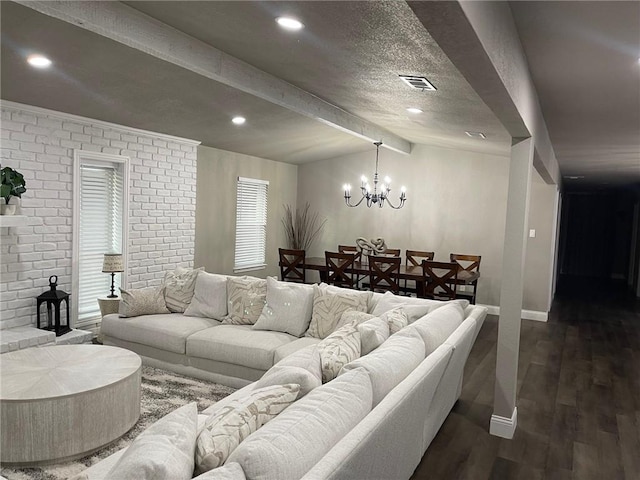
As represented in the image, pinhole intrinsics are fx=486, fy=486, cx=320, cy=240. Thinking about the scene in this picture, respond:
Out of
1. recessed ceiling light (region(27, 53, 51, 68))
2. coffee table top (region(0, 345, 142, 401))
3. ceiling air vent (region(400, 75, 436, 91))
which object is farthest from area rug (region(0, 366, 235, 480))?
ceiling air vent (region(400, 75, 436, 91))

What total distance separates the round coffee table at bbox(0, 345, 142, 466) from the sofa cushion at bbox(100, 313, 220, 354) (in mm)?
840

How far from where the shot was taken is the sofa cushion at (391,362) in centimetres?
219

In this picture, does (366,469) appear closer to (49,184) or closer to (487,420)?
(487,420)

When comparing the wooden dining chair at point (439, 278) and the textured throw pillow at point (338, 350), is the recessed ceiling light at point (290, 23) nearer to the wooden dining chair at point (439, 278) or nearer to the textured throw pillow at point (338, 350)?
the textured throw pillow at point (338, 350)

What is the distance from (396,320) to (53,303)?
330 cm

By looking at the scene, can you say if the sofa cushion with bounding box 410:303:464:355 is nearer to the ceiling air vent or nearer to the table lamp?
the ceiling air vent

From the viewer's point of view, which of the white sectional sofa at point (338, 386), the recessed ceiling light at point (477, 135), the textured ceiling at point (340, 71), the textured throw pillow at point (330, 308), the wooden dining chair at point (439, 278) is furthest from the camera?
the wooden dining chair at point (439, 278)

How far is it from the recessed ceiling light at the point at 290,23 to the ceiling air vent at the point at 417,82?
84 cm

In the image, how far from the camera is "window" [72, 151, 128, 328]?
16.3 feet

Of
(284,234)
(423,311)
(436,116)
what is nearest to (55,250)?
(423,311)

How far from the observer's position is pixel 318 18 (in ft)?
8.32

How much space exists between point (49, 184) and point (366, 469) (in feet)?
13.8

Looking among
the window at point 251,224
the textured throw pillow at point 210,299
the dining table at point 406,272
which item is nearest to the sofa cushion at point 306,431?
the textured throw pillow at point 210,299

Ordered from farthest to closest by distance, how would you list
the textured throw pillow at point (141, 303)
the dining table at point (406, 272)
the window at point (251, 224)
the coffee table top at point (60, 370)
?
the window at point (251, 224)
the dining table at point (406, 272)
the textured throw pillow at point (141, 303)
the coffee table top at point (60, 370)
